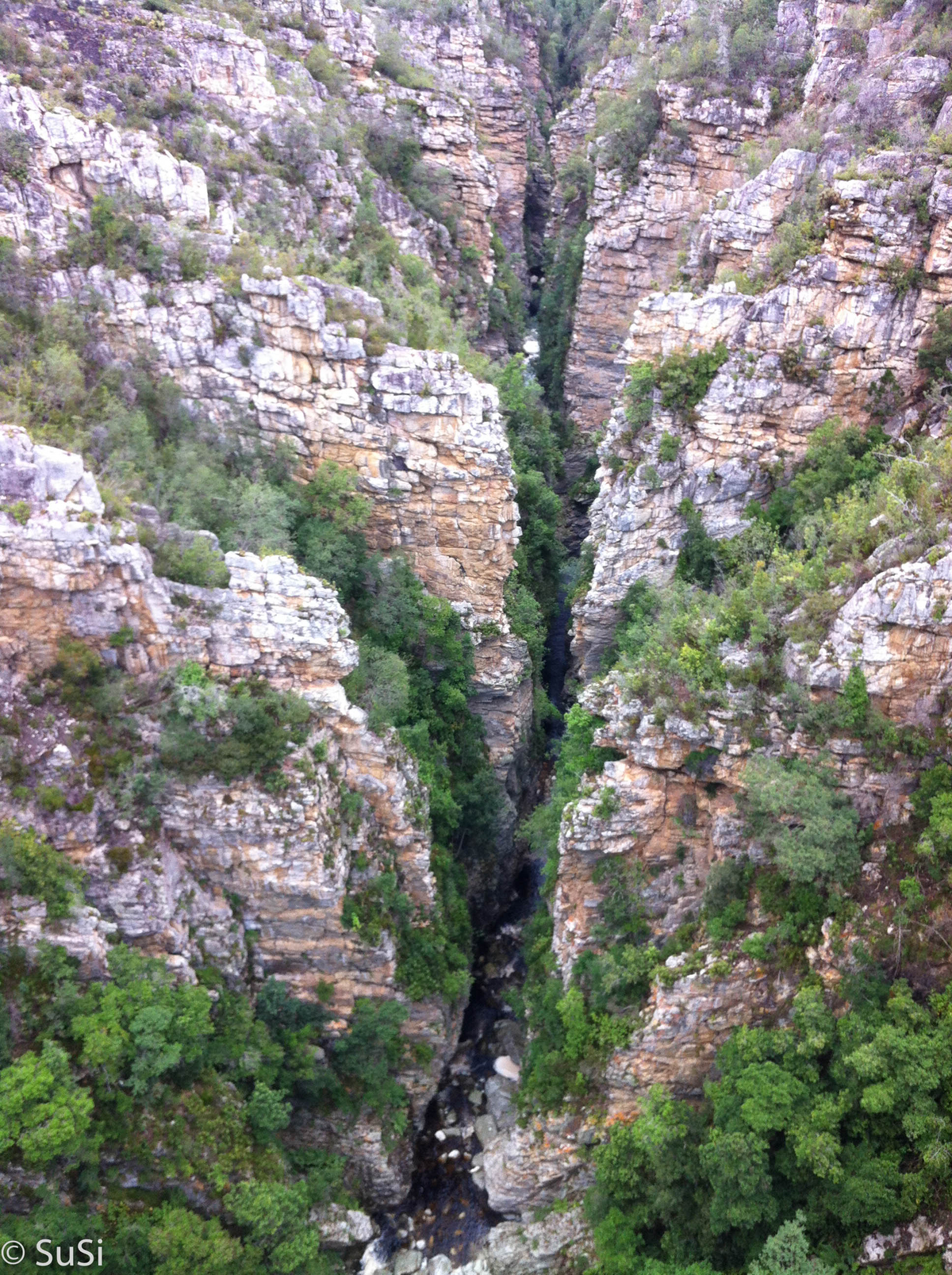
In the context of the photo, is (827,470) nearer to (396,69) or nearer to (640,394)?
(640,394)

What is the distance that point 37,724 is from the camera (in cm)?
2036

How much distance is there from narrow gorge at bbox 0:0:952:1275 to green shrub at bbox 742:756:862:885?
0.39 ft

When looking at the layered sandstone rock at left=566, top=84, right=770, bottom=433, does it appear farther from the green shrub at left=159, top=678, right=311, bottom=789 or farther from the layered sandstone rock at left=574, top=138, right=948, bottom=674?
the green shrub at left=159, top=678, right=311, bottom=789

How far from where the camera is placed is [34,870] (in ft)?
63.4

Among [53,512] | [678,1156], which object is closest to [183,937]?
[53,512]

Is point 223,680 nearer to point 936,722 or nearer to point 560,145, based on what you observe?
point 936,722

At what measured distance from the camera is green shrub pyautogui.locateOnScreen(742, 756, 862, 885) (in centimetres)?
1952

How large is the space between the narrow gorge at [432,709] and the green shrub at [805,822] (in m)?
0.12

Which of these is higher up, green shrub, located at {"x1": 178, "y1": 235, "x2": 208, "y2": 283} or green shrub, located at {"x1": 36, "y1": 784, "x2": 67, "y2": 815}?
green shrub, located at {"x1": 178, "y1": 235, "x2": 208, "y2": 283}

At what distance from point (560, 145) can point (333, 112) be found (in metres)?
23.5

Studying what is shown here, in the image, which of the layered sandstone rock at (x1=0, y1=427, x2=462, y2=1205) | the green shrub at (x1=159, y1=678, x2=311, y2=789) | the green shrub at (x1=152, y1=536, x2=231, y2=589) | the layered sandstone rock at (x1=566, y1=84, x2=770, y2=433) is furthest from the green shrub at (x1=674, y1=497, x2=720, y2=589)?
the green shrub at (x1=152, y1=536, x2=231, y2=589)

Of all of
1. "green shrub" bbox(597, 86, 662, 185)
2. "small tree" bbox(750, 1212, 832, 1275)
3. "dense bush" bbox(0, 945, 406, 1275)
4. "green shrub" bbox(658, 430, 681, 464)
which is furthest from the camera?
"green shrub" bbox(597, 86, 662, 185)

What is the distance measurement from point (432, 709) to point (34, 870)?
43.7ft

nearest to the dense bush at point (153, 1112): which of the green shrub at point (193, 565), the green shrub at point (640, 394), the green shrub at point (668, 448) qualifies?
the green shrub at point (193, 565)
